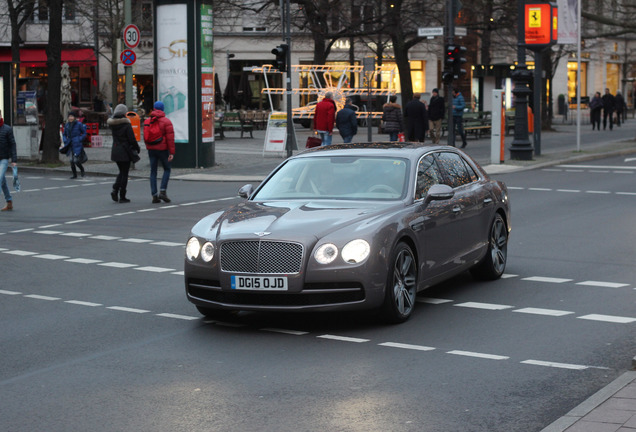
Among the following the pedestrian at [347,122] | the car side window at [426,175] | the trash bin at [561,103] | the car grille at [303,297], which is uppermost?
the trash bin at [561,103]

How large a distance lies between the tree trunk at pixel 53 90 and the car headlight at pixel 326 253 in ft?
75.1

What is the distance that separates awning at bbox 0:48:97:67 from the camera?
5844 centimetres

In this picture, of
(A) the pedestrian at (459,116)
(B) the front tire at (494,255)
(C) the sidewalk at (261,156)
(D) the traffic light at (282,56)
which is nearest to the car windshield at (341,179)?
(B) the front tire at (494,255)

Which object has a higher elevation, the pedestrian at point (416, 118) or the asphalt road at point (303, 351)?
the pedestrian at point (416, 118)

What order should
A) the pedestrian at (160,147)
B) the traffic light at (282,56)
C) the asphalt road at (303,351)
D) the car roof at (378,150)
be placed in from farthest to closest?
the traffic light at (282,56)
the pedestrian at (160,147)
the car roof at (378,150)
the asphalt road at (303,351)

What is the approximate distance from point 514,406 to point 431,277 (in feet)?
10.4

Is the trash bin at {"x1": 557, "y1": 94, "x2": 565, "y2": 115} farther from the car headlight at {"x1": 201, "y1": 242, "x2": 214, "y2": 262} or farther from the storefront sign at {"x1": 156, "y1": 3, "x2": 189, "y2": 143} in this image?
the car headlight at {"x1": 201, "y1": 242, "x2": 214, "y2": 262}

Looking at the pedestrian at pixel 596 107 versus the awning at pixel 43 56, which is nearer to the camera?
the pedestrian at pixel 596 107

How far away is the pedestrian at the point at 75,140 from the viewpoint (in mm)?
26266

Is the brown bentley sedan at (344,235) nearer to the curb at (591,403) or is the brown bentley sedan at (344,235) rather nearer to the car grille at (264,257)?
the car grille at (264,257)

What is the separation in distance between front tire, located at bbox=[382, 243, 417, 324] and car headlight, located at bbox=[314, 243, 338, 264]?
0.51 m

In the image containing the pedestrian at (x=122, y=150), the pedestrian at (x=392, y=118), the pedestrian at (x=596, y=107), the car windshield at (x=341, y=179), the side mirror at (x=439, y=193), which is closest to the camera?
the side mirror at (x=439, y=193)

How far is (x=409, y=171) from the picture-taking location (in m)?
9.77

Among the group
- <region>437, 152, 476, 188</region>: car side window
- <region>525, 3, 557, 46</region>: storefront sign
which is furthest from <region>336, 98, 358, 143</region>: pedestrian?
<region>437, 152, 476, 188</region>: car side window
